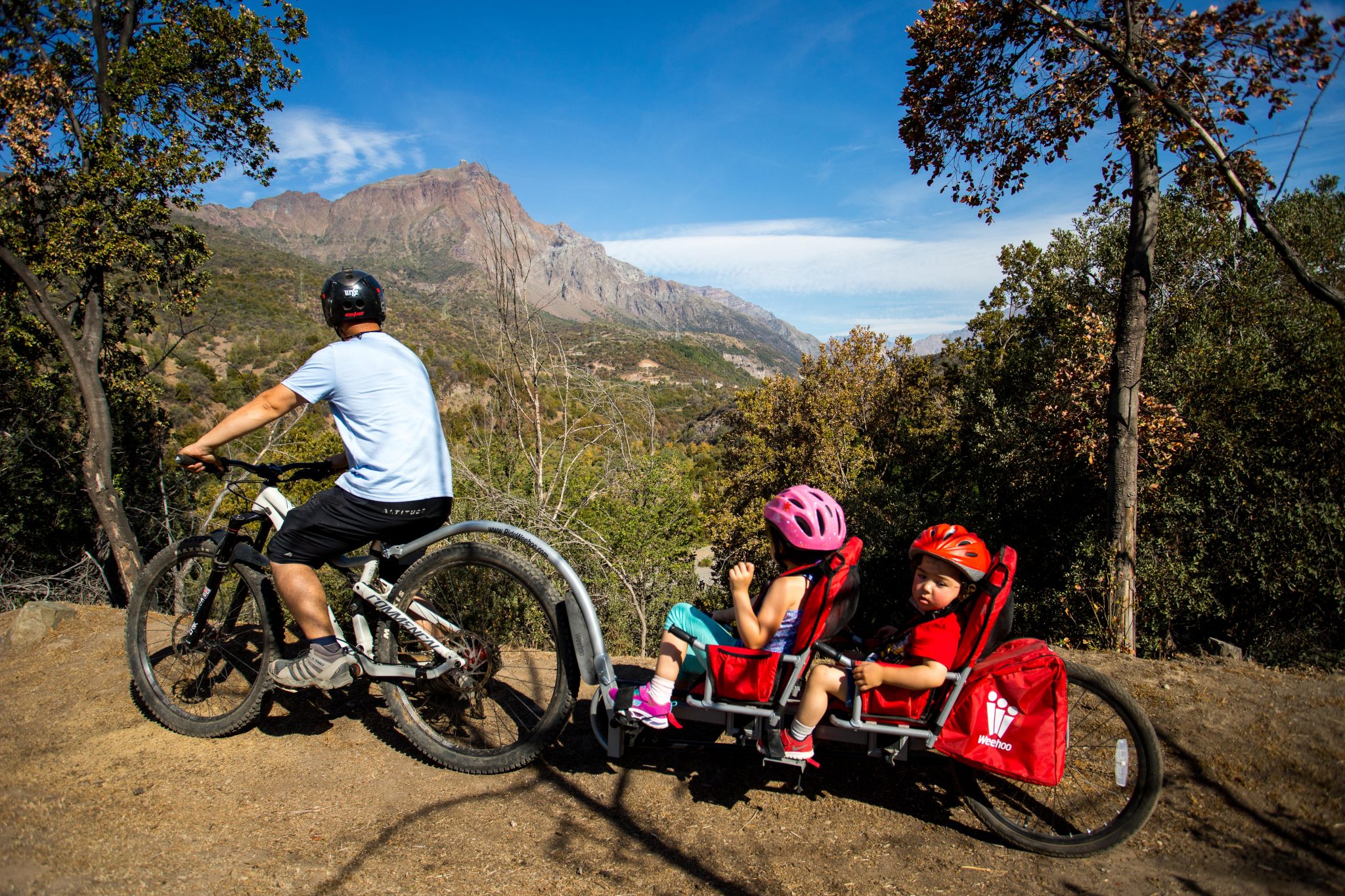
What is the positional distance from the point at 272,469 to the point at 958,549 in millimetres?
3369

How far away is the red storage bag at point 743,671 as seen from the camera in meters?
2.99

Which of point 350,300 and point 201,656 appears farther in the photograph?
point 201,656

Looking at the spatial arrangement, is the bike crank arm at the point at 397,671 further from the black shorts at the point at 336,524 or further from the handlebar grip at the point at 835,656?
the handlebar grip at the point at 835,656

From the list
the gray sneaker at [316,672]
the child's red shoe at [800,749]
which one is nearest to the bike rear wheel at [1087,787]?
the child's red shoe at [800,749]

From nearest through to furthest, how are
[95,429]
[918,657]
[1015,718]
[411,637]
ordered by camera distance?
[1015,718] < [918,657] < [411,637] < [95,429]

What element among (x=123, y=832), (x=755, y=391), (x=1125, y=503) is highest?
(x=755, y=391)

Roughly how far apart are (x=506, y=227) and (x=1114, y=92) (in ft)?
20.5

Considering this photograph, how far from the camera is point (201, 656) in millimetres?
3922

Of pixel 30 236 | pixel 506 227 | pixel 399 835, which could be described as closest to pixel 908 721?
pixel 399 835

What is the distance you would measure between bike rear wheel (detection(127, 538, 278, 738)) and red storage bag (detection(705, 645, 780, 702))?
2.31m

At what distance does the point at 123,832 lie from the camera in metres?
2.75

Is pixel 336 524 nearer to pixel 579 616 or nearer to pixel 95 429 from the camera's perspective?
pixel 579 616

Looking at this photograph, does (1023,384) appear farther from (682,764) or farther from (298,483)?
(298,483)

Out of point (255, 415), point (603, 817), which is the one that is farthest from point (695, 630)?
point (255, 415)
